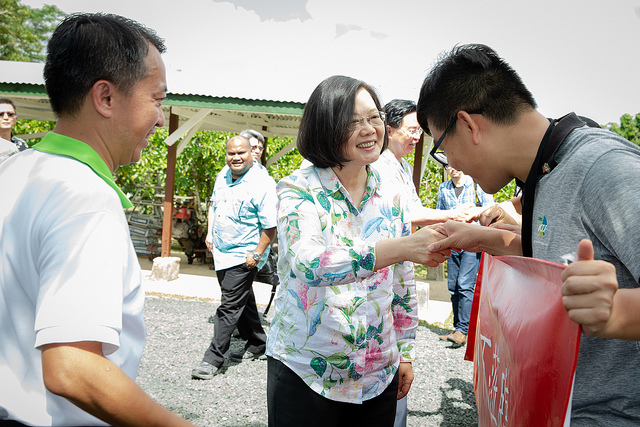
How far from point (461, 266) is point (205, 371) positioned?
10.7ft

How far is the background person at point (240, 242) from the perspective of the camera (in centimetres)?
508

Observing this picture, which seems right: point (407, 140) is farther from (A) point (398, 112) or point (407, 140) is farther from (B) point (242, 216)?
(B) point (242, 216)

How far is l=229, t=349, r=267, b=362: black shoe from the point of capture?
17.8 ft

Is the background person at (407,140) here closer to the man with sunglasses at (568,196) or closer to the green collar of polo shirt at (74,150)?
the man with sunglasses at (568,196)

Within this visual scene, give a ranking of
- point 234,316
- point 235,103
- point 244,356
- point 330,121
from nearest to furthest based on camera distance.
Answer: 1. point 330,121
2. point 234,316
3. point 244,356
4. point 235,103

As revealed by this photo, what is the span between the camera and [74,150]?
1148 mm

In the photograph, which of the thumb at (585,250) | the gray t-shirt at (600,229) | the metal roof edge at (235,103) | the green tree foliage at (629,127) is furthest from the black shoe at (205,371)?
the green tree foliage at (629,127)

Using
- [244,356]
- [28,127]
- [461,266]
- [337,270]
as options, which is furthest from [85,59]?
[28,127]

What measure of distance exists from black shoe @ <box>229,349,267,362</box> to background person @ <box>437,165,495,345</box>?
8.11 ft

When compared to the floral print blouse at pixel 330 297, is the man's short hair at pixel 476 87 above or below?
above

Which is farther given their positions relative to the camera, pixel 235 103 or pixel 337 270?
pixel 235 103

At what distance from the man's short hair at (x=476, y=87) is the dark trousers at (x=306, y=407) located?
114 cm

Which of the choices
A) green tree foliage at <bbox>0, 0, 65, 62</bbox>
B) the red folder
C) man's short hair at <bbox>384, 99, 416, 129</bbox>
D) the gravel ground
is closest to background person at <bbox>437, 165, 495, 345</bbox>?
the gravel ground

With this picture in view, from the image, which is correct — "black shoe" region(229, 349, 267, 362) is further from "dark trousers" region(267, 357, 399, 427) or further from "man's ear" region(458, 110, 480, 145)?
"man's ear" region(458, 110, 480, 145)
